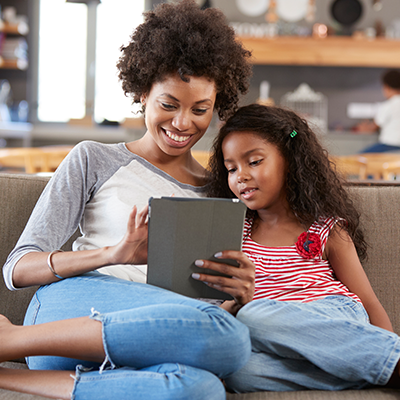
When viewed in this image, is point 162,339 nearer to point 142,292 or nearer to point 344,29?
point 142,292

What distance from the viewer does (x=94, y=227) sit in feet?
4.32

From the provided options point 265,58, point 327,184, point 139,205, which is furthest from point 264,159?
point 265,58

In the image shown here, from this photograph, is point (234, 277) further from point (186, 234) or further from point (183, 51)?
point (183, 51)

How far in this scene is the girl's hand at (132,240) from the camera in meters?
1.07

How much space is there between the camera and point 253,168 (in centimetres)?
140

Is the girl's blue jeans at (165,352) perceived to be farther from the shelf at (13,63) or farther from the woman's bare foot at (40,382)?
the shelf at (13,63)

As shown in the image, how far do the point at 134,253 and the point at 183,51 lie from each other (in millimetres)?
598

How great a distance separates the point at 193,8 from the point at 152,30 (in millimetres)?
147

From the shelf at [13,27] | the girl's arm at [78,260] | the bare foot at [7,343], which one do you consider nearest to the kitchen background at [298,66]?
the shelf at [13,27]

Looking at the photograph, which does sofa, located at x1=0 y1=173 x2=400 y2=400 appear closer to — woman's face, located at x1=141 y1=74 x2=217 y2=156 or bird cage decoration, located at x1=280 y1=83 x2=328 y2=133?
woman's face, located at x1=141 y1=74 x2=217 y2=156

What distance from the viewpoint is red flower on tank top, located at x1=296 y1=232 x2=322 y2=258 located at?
1340 mm

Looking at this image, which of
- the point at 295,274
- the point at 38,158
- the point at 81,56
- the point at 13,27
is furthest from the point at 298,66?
the point at 295,274

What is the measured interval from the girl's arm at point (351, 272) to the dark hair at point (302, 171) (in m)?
0.06

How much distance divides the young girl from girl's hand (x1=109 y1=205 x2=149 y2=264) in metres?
0.16
